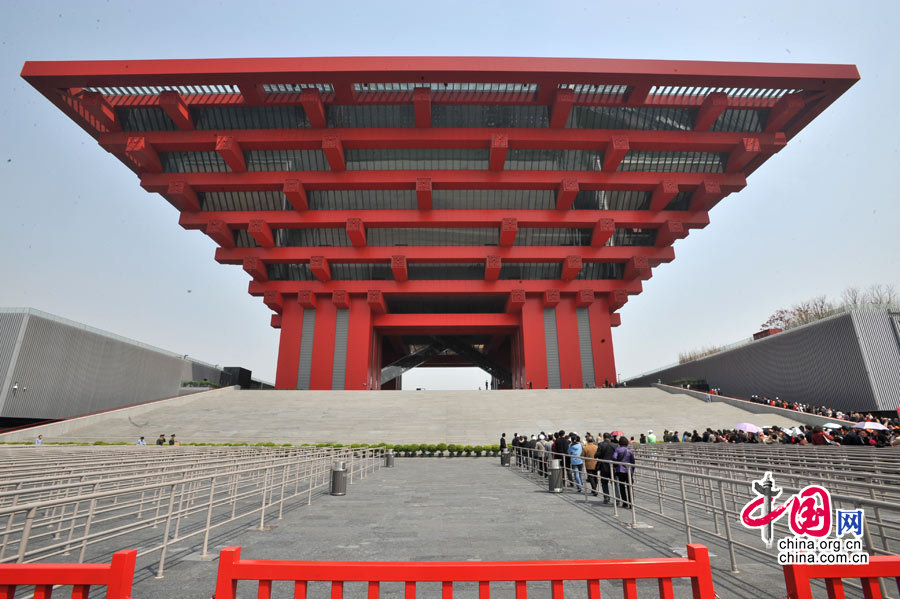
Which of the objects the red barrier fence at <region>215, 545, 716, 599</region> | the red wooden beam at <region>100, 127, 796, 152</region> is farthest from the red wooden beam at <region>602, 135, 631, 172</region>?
the red barrier fence at <region>215, 545, 716, 599</region>

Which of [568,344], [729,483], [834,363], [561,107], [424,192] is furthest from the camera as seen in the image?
[568,344]

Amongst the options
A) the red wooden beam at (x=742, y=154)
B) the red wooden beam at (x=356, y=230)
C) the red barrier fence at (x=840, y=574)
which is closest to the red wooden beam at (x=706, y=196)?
the red wooden beam at (x=742, y=154)

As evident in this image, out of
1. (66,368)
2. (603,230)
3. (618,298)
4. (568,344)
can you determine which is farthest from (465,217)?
(66,368)

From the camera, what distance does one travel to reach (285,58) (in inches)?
1129

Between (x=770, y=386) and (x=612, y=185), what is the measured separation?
66.8ft

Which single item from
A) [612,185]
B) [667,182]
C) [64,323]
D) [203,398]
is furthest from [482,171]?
[64,323]

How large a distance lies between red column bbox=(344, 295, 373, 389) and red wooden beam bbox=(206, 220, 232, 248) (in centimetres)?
1149

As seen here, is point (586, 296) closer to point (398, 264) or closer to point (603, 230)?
point (603, 230)

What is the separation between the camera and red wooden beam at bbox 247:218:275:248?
35.8 m

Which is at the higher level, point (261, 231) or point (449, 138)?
point (449, 138)

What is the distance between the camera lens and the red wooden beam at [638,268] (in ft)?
124

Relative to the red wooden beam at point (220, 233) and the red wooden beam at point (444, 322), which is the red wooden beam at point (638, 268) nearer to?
the red wooden beam at point (444, 322)

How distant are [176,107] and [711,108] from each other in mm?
38135

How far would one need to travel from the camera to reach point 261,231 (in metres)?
36.1
